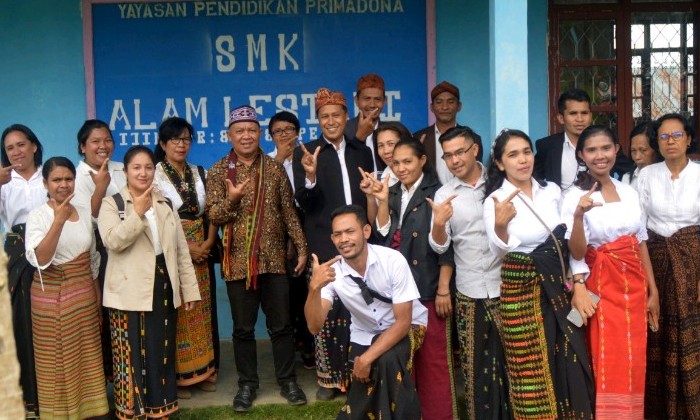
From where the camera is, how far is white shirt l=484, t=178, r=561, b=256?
3.78 meters

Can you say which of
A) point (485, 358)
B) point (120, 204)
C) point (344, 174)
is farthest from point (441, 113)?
point (120, 204)

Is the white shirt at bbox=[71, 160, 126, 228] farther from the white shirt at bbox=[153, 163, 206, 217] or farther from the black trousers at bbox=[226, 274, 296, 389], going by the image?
the black trousers at bbox=[226, 274, 296, 389]

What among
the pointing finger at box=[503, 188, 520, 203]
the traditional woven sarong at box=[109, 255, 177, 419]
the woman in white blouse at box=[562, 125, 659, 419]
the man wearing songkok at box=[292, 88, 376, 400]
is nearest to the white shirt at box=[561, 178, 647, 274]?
the woman in white blouse at box=[562, 125, 659, 419]

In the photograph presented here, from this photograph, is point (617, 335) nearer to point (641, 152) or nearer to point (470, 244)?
point (470, 244)

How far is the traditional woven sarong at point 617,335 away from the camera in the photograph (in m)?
3.80

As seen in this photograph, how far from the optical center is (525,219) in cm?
381

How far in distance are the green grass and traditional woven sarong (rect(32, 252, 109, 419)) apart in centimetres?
65

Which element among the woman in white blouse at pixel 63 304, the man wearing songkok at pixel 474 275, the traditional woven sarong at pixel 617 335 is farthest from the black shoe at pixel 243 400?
the traditional woven sarong at pixel 617 335

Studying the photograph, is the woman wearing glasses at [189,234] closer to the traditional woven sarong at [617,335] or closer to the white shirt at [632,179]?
the traditional woven sarong at [617,335]

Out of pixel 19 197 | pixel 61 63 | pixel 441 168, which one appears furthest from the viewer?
pixel 61 63

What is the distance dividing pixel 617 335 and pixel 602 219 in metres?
0.57

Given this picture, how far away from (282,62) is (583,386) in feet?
10.7

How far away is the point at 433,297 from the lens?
4.14m

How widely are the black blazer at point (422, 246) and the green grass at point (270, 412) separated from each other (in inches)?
39.2
